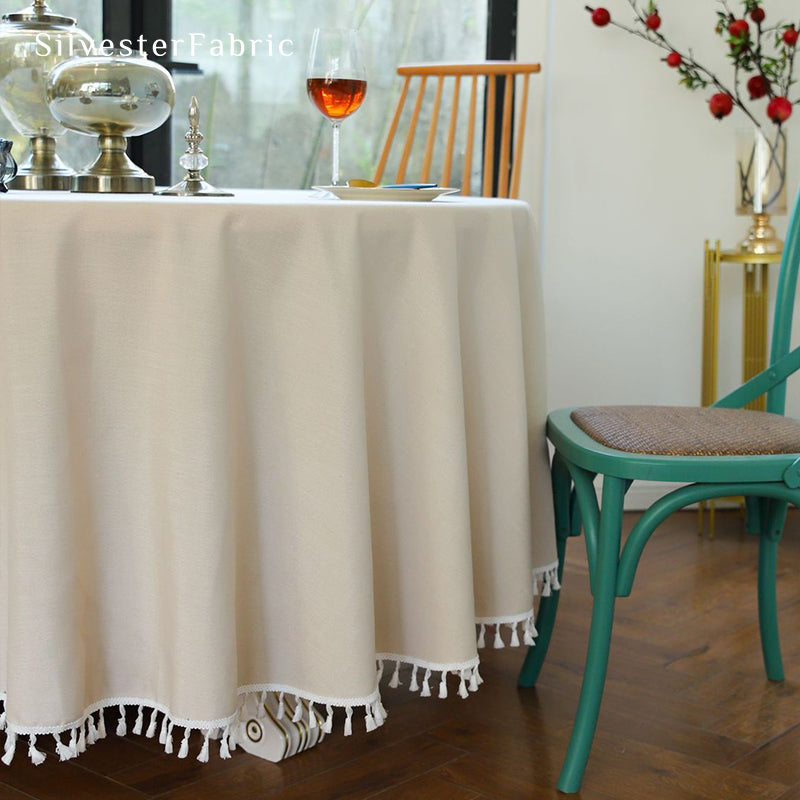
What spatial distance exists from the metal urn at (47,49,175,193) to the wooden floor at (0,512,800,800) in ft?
2.55

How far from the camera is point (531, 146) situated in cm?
298

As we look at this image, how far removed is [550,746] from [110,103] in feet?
3.51

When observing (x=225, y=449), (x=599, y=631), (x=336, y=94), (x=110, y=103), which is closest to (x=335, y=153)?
(x=336, y=94)

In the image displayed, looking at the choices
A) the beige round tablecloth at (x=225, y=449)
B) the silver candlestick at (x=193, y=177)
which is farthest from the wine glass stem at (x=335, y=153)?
the beige round tablecloth at (x=225, y=449)

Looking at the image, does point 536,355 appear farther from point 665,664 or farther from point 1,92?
point 1,92

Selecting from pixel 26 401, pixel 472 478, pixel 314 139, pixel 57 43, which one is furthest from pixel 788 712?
pixel 314 139

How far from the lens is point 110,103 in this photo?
59.7 inches

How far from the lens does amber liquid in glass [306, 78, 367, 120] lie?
1.56 metres

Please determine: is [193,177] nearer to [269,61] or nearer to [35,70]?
[35,70]

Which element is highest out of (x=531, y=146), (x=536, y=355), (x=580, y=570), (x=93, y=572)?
(x=531, y=146)

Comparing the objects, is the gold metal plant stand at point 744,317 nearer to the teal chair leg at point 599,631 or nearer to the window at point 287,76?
the window at point 287,76

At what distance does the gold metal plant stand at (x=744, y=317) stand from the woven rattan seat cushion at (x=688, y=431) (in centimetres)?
114

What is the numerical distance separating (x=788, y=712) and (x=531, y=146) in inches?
65.8

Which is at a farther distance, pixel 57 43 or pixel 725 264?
pixel 725 264
